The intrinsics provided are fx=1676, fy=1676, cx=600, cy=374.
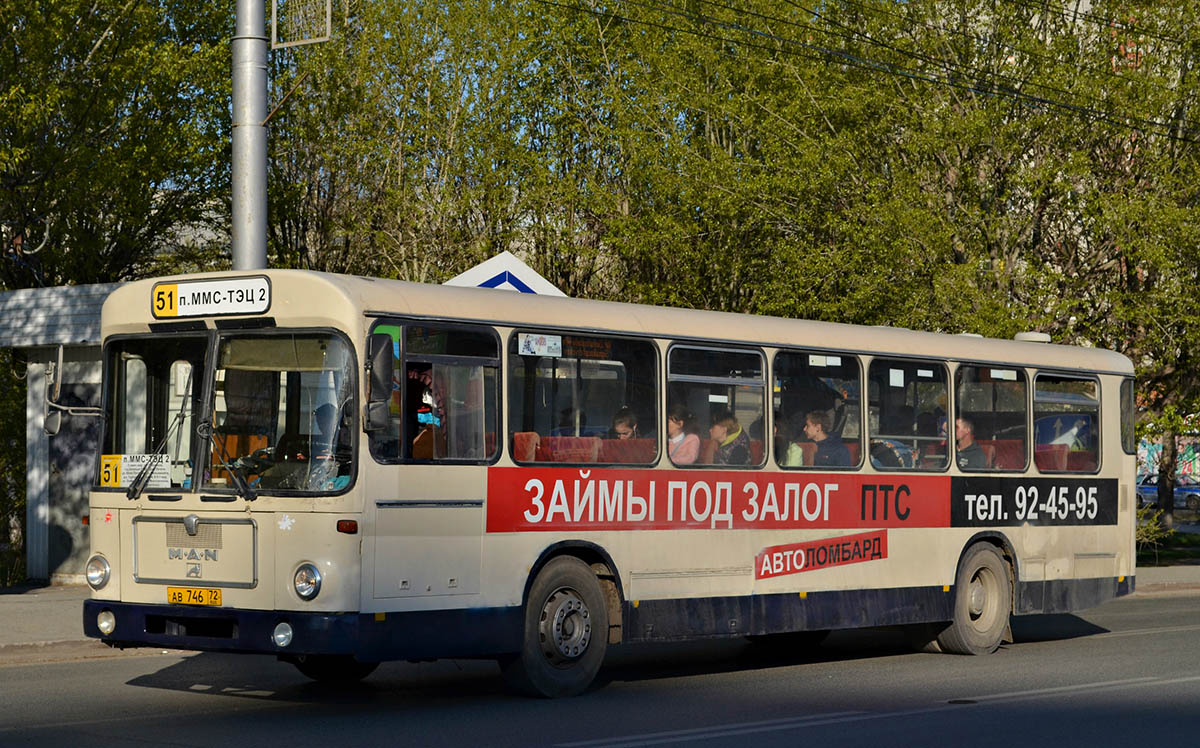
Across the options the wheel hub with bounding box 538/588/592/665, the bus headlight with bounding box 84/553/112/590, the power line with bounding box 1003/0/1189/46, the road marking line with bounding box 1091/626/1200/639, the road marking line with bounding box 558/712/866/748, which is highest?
the power line with bounding box 1003/0/1189/46

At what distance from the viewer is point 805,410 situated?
14.6m

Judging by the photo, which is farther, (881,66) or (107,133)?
(881,66)

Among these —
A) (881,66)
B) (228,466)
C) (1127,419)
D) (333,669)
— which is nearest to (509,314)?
(228,466)

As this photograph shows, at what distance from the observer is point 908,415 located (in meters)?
15.7

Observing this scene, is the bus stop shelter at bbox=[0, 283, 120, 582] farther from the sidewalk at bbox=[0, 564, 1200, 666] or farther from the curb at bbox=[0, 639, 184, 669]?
the curb at bbox=[0, 639, 184, 669]

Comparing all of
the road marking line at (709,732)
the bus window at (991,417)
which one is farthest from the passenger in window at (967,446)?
the road marking line at (709,732)

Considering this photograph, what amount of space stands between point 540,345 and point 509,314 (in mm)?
378

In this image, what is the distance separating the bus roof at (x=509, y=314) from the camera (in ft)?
36.6

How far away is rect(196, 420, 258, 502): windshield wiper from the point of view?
11.1m

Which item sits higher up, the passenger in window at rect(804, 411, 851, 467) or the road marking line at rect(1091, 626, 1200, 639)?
the passenger in window at rect(804, 411, 851, 467)

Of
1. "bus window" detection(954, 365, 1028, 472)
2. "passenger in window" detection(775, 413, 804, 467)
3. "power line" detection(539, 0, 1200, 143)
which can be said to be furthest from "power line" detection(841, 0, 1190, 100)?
"passenger in window" detection(775, 413, 804, 467)

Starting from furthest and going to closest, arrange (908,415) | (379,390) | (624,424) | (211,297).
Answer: (908,415) < (624,424) < (211,297) < (379,390)

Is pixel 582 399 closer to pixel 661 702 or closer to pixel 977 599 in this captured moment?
pixel 661 702

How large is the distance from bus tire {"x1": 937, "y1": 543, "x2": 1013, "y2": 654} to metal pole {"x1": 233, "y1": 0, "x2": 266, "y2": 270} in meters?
7.37
